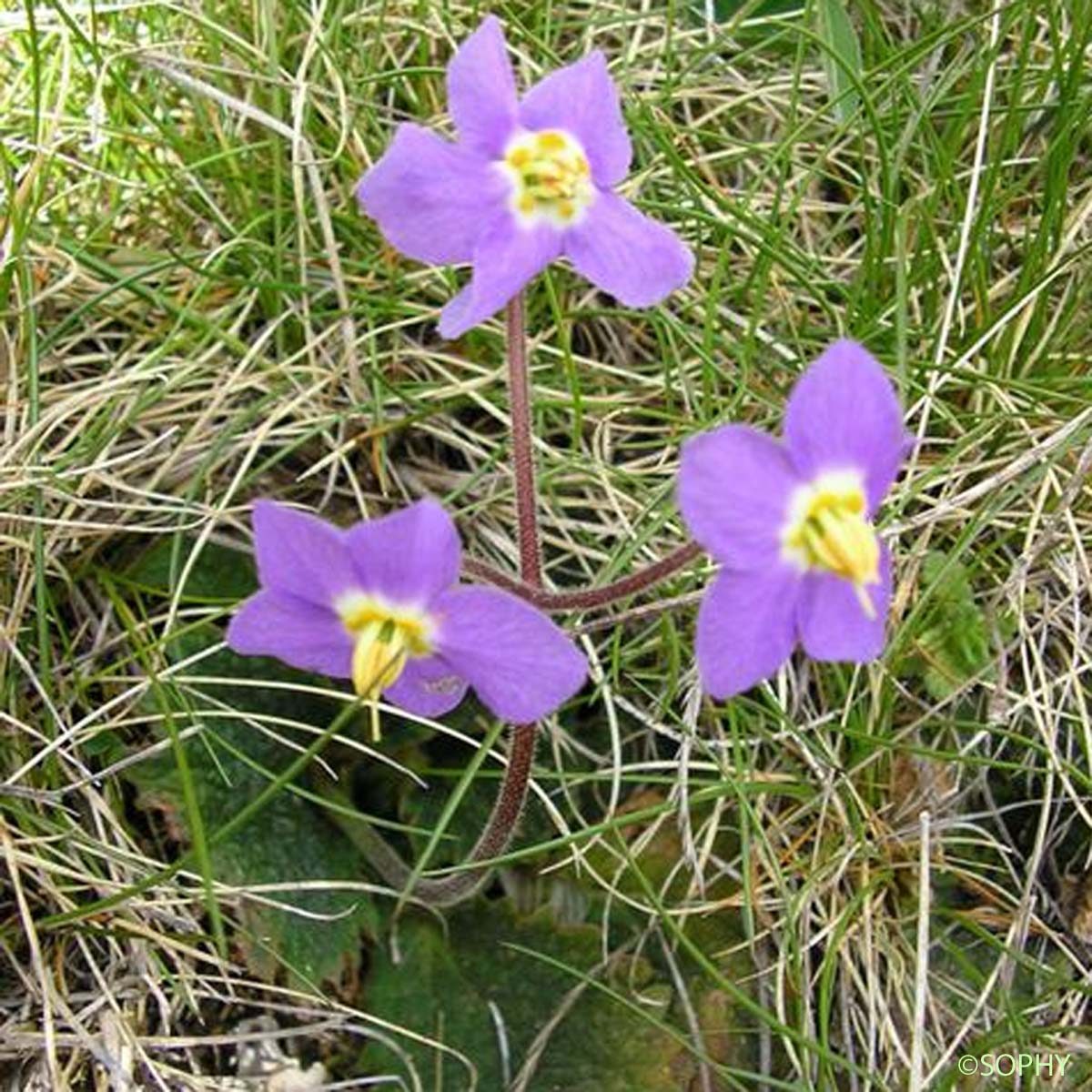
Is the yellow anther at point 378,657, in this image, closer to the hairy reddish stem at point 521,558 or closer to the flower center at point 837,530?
the hairy reddish stem at point 521,558

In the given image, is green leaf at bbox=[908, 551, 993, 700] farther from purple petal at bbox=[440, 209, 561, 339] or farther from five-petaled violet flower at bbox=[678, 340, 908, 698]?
purple petal at bbox=[440, 209, 561, 339]

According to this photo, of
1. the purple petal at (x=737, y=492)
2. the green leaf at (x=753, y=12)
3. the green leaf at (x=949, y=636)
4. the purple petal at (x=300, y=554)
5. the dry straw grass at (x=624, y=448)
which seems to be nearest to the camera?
the purple petal at (x=737, y=492)

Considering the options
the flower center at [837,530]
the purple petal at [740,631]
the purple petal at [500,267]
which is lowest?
the purple petal at [740,631]

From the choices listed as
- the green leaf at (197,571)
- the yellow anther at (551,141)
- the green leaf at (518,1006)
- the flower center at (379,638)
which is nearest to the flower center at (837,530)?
the flower center at (379,638)

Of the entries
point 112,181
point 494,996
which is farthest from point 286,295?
point 494,996

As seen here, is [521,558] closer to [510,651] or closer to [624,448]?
[510,651]

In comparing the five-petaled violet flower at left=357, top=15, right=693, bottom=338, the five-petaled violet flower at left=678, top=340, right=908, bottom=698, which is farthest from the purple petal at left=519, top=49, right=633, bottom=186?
the five-petaled violet flower at left=678, top=340, right=908, bottom=698

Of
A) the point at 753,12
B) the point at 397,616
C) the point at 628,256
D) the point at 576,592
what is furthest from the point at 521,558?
the point at 753,12
